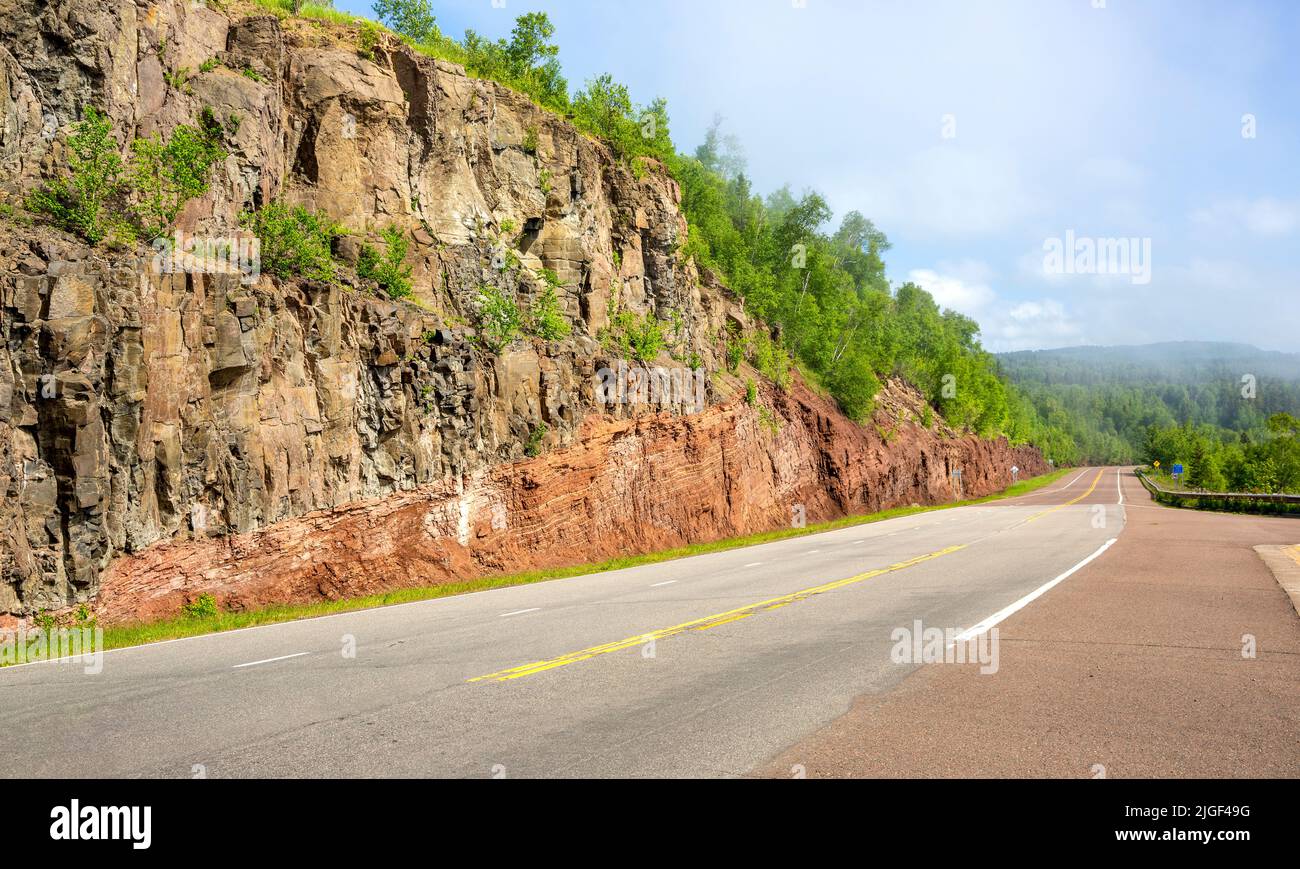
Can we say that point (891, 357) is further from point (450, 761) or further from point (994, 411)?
point (450, 761)

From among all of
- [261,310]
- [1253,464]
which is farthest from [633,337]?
[1253,464]

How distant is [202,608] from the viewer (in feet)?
53.4

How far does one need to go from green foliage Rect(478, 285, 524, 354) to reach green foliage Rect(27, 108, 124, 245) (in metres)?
10.6

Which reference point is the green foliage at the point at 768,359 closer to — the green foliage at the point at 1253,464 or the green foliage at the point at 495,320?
the green foliage at the point at 495,320

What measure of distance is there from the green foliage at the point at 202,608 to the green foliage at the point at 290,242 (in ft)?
27.2

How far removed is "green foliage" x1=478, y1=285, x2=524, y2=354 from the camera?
2544 centimetres

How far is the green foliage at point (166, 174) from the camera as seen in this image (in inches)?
675

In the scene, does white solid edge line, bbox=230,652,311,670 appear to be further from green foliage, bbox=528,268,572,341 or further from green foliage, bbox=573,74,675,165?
green foliage, bbox=573,74,675,165

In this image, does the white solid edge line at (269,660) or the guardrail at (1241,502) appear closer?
the white solid edge line at (269,660)

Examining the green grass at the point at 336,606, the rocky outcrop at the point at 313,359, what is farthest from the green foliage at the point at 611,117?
the green grass at the point at 336,606

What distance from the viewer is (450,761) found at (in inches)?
227

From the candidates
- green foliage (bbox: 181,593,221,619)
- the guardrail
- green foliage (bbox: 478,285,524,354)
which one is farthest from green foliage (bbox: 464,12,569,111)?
the guardrail
